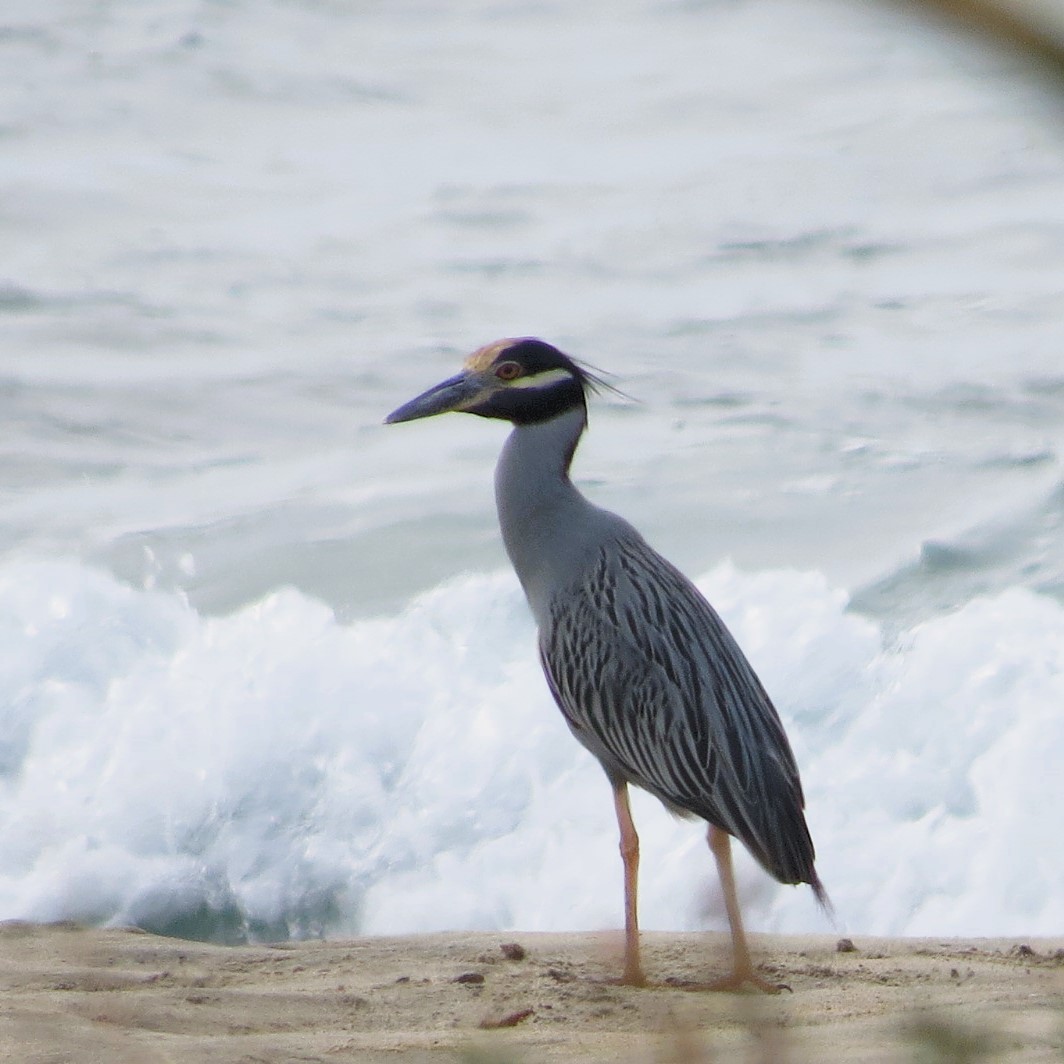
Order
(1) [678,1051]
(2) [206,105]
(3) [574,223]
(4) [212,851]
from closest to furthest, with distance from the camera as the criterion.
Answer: (1) [678,1051] → (4) [212,851] → (3) [574,223] → (2) [206,105]

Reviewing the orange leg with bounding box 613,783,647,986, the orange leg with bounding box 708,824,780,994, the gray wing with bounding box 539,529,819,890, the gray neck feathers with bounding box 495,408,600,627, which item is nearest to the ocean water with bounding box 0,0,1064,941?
the orange leg with bounding box 708,824,780,994

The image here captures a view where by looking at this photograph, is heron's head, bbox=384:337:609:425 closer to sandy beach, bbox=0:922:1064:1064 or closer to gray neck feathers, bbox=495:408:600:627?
gray neck feathers, bbox=495:408:600:627

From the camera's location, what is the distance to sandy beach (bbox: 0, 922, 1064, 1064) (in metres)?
4.01

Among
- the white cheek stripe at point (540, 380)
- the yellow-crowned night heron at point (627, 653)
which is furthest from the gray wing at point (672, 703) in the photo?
the white cheek stripe at point (540, 380)

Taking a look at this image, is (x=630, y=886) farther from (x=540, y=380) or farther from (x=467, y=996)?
(x=540, y=380)

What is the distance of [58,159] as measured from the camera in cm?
1728

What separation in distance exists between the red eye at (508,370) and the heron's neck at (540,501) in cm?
19

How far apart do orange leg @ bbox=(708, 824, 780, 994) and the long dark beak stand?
159cm

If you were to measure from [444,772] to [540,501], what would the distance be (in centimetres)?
259

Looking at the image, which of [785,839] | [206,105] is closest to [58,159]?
[206,105]

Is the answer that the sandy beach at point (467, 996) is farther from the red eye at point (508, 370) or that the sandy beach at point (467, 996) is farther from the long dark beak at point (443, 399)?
the red eye at point (508, 370)

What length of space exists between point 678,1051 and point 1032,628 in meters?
7.67

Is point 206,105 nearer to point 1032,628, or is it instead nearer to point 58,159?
point 58,159

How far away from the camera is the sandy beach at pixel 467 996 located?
4012 mm
